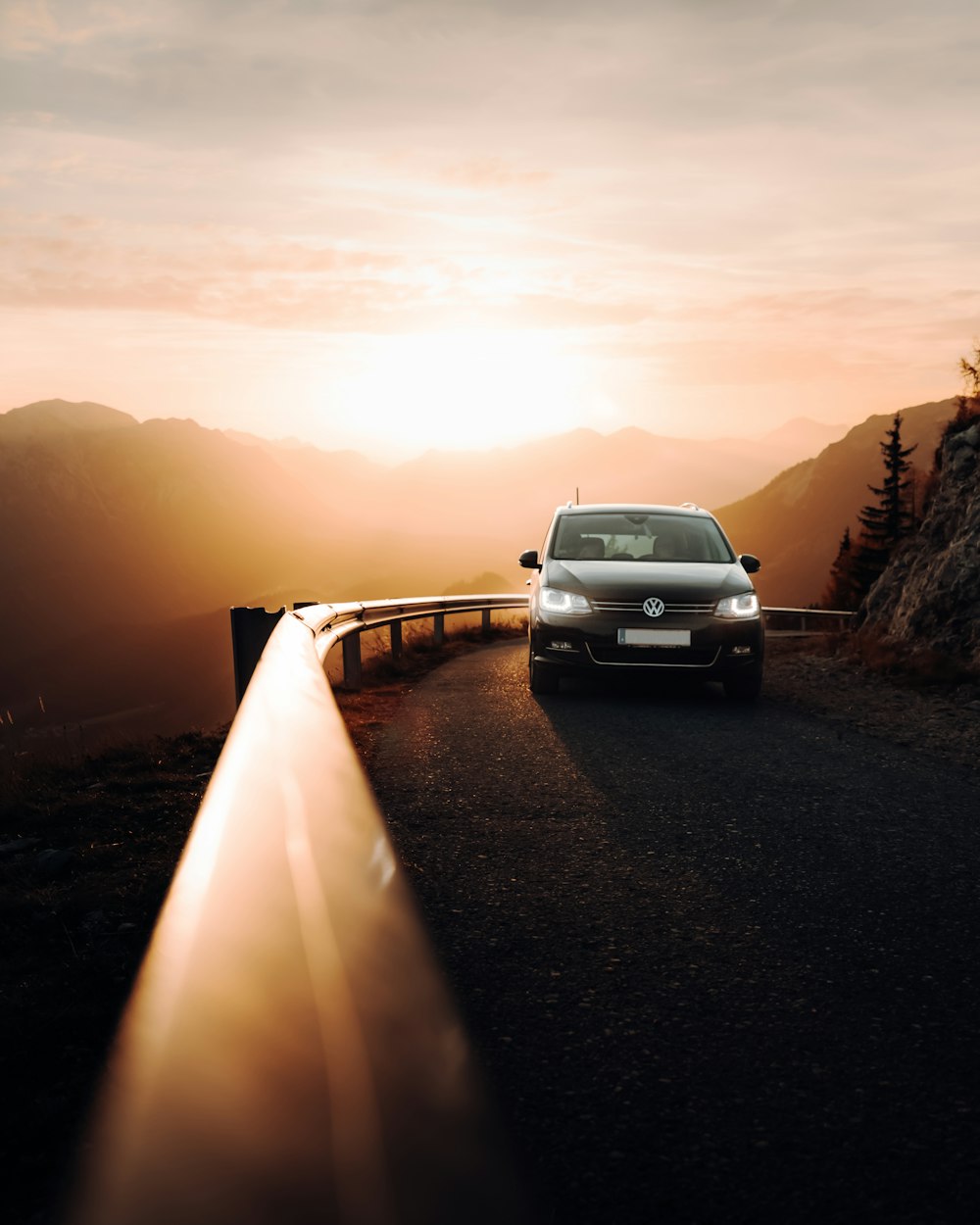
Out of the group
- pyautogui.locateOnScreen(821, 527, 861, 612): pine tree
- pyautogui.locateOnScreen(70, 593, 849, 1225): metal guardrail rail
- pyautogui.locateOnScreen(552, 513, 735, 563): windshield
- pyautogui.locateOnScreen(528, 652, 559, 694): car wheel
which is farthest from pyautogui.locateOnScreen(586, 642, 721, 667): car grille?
pyautogui.locateOnScreen(821, 527, 861, 612): pine tree

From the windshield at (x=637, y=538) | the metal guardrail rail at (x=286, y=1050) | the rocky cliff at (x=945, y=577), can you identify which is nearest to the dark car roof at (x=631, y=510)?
the windshield at (x=637, y=538)

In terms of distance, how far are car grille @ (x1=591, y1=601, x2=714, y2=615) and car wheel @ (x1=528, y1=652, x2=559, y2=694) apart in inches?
30.6

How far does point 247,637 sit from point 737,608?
4.45 meters

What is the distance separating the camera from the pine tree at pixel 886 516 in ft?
237

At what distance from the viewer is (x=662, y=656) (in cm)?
905

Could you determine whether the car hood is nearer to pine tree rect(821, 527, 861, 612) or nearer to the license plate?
the license plate

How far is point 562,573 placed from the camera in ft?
31.7

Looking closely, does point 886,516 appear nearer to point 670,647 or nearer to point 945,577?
point 945,577

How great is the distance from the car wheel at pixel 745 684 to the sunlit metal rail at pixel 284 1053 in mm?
7822

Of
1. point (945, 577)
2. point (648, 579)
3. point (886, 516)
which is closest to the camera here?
point (648, 579)

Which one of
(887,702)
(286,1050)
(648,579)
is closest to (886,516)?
→ (887,702)

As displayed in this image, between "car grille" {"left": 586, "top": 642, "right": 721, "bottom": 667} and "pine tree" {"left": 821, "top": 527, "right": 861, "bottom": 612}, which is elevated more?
"car grille" {"left": 586, "top": 642, "right": 721, "bottom": 667}

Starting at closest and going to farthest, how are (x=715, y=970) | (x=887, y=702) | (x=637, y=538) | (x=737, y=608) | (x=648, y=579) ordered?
(x=715, y=970) < (x=737, y=608) < (x=648, y=579) < (x=887, y=702) < (x=637, y=538)

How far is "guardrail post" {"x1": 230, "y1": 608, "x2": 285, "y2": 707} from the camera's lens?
6.98 metres
